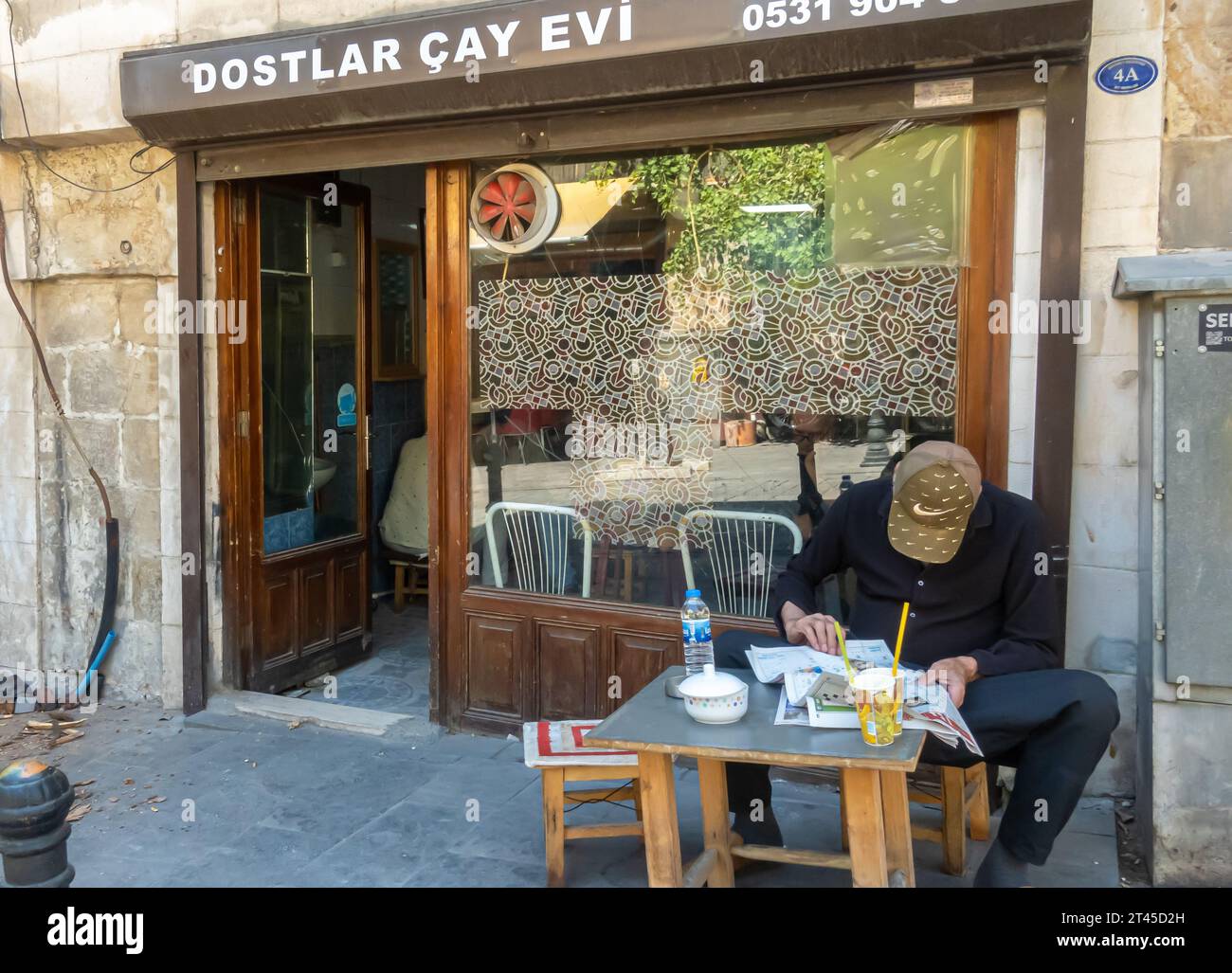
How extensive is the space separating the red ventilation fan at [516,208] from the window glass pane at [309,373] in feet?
5.02

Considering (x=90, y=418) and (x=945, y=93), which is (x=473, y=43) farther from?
(x=90, y=418)

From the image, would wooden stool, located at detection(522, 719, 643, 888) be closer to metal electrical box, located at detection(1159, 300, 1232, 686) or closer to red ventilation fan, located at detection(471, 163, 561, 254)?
metal electrical box, located at detection(1159, 300, 1232, 686)

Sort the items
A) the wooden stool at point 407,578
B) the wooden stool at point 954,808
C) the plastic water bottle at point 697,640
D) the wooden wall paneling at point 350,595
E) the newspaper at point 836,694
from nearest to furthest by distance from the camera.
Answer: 1. the newspaper at point 836,694
2. the plastic water bottle at point 697,640
3. the wooden stool at point 954,808
4. the wooden wall paneling at point 350,595
5. the wooden stool at point 407,578

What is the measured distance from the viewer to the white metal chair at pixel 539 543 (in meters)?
5.21

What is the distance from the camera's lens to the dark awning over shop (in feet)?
13.0

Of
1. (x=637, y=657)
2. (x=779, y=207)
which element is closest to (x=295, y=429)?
(x=637, y=657)

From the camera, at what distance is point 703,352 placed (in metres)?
4.84

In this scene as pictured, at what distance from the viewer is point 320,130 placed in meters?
5.25

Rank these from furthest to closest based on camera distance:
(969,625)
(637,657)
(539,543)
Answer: (539,543), (637,657), (969,625)

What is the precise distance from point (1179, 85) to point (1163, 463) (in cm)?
145

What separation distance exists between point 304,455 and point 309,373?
0.48m

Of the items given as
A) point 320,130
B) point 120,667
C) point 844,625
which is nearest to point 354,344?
point 320,130

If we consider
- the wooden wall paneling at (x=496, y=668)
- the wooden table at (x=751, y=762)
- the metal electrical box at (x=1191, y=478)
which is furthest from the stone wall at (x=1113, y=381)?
the wooden wall paneling at (x=496, y=668)

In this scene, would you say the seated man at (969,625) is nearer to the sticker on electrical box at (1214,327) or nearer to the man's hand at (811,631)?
the man's hand at (811,631)
